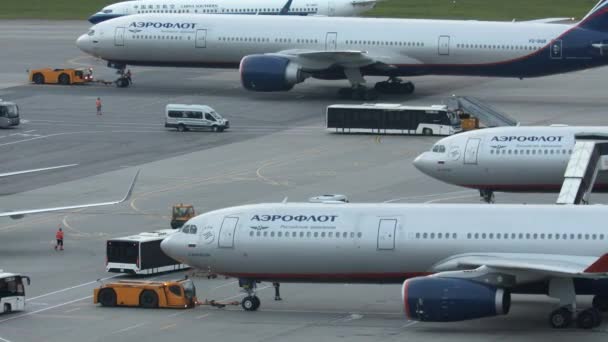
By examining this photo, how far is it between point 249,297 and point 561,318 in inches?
444

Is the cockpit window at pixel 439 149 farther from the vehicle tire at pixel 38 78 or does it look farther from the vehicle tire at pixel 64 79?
the vehicle tire at pixel 38 78

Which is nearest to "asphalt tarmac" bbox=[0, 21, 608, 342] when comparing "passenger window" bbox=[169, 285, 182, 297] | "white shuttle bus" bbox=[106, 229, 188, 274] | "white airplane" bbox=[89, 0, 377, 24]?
"passenger window" bbox=[169, 285, 182, 297]

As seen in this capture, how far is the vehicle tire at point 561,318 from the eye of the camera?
1951 inches

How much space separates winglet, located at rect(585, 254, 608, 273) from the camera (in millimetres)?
46812

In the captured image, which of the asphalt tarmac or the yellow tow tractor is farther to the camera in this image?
A: the yellow tow tractor

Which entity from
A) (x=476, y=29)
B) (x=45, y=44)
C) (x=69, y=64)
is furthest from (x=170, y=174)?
(x=45, y=44)

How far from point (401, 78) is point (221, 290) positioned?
5733 cm

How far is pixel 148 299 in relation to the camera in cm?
5500

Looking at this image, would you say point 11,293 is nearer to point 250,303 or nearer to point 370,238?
point 250,303

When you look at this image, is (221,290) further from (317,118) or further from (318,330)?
(317,118)

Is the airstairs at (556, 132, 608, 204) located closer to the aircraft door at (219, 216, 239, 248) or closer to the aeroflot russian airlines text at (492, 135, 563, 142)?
the aeroflot russian airlines text at (492, 135, 563, 142)

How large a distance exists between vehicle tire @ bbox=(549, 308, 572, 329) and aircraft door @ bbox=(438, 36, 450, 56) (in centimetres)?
5522

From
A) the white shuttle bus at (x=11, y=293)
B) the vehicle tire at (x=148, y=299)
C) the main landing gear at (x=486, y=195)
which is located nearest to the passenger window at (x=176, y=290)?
the vehicle tire at (x=148, y=299)

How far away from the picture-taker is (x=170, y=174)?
81.6 m
